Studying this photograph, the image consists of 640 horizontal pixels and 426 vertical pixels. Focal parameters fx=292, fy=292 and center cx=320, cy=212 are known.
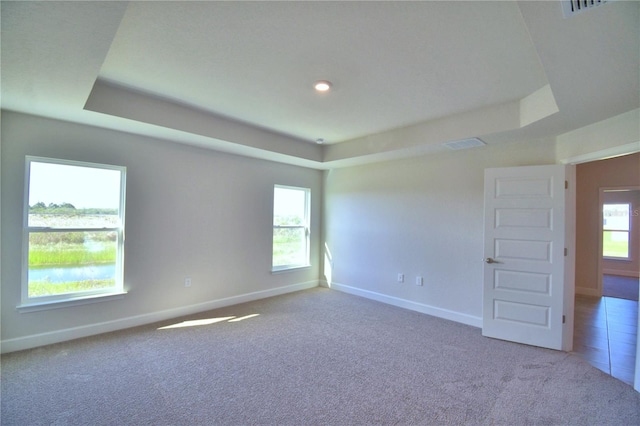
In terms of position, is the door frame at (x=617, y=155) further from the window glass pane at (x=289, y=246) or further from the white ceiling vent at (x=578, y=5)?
the window glass pane at (x=289, y=246)

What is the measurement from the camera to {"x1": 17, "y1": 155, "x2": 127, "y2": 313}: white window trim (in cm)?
304

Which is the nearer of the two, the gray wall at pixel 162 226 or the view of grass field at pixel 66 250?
the gray wall at pixel 162 226

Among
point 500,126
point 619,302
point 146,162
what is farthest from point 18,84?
point 619,302

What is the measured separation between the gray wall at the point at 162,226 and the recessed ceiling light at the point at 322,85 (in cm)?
231

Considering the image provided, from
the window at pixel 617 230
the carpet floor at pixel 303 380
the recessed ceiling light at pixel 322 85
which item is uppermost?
the recessed ceiling light at pixel 322 85

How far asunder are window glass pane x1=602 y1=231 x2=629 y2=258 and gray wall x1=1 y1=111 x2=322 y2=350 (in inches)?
284

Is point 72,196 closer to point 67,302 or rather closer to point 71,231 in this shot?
point 71,231

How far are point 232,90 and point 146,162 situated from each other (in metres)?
1.73

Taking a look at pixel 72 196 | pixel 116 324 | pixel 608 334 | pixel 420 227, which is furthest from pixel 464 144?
pixel 116 324

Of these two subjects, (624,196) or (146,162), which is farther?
(624,196)

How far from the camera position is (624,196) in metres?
6.41

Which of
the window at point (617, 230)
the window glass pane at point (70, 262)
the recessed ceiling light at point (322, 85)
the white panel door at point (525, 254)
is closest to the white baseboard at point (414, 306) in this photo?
the white panel door at point (525, 254)

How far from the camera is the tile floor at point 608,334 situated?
9.55ft

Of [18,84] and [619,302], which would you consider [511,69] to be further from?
[619,302]
